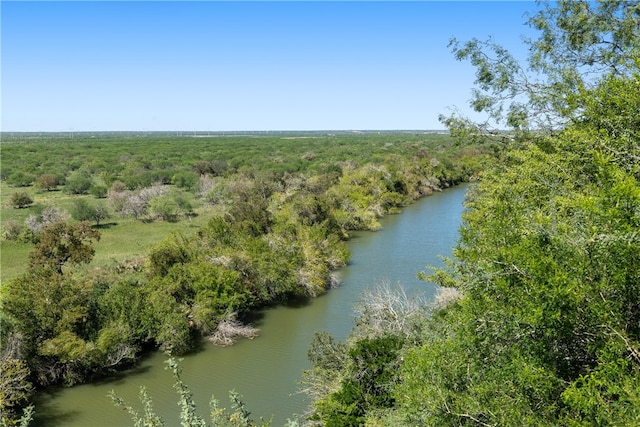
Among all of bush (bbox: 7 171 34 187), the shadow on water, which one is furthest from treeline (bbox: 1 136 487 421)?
bush (bbox: 7 171 34 187)

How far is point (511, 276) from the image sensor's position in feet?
21.9

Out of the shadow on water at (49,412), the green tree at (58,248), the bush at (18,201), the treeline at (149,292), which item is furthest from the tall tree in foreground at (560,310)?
the bush at (18,201)

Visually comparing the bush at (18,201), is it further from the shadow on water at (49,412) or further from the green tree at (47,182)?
the shadow on water at (49,412)

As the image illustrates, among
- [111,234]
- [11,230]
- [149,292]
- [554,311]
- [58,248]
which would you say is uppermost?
[554,311]

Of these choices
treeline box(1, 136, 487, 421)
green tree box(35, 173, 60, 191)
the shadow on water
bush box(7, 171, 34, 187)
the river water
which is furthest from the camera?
bush box(7, 171, 34, 187)

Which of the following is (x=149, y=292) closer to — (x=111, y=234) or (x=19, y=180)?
(x=111, y=234)

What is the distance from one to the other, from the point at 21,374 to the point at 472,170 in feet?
218

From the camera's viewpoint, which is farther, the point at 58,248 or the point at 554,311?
the point at 58,248

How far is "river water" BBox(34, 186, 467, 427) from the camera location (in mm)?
14766

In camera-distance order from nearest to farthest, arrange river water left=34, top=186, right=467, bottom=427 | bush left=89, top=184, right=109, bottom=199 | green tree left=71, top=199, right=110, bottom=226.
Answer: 1. river water left=34, top=186, right=467, bottom=427
2. green tree left=71, top=199, right=110, bottom=226
3. bush left=89, top=184, right=109, bottom=199

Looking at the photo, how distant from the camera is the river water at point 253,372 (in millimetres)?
14766

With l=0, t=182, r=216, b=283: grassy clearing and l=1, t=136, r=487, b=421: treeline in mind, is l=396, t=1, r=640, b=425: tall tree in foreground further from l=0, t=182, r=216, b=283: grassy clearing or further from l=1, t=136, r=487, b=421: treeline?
l=0, t=182, r=216, b=283: grassy clearing

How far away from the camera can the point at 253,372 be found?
17.3 m

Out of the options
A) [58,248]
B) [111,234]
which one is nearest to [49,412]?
[58,248]
